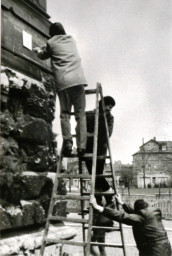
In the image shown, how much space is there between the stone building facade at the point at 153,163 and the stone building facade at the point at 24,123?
198 feet

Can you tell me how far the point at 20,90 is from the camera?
3.70 meters

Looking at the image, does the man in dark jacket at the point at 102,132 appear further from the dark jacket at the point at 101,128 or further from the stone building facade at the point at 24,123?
the stone building facade at the point at 24,123

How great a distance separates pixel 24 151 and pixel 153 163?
6446 centimetres

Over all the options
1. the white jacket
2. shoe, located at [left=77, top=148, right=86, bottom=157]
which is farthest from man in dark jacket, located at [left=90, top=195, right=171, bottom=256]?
the white jacket

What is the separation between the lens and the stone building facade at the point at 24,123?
346cm

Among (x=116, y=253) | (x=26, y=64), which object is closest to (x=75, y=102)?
(x=26, y=64)

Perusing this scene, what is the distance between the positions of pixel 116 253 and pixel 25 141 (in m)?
4.29

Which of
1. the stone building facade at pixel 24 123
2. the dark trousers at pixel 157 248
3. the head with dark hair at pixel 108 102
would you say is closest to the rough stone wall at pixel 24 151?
the stone building facade at pixel 24 123

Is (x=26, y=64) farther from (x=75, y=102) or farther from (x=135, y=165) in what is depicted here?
(x=135, y=165)

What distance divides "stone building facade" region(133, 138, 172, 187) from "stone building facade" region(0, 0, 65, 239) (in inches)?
2378

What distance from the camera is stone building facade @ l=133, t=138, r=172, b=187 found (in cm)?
6394

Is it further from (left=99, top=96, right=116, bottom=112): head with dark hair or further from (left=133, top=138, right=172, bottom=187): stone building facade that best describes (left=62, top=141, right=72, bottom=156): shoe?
(left=133, top=138, right=172, bottom=187): stone building facade

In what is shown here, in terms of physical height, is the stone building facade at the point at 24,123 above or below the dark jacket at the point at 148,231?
above

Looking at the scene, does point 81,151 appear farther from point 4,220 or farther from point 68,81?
point 4,220
